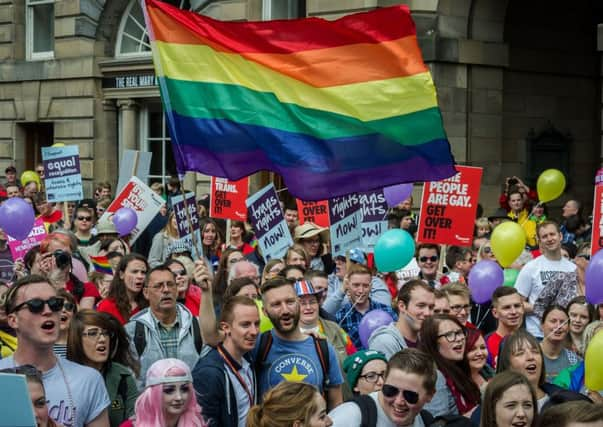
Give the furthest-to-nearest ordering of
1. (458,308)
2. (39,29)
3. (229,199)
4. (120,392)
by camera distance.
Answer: (39,29)
(229,199)
(458,308)
(120,392)

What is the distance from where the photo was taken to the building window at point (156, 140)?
22.6 metres

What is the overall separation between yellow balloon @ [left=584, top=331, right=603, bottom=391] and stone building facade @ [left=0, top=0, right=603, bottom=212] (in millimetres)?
9072

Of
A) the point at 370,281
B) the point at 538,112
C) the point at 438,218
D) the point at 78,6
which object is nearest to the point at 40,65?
the point at 78,6

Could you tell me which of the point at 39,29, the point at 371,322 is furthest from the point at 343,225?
the point at 39,29

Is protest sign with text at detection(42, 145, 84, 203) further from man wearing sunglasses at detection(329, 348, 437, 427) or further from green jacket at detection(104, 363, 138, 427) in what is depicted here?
man wearing sunglasses at detection(329, 348, 437, 427)

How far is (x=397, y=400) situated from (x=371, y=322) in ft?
9.55

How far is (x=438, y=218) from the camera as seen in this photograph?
10.6 m

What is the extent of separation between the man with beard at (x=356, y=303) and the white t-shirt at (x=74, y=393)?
10.8 ft

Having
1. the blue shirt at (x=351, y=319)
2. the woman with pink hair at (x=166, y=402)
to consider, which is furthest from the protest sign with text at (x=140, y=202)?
the woman with pink hair at (x=166, y=402)

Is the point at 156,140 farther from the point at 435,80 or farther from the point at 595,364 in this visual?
the point at 595,364

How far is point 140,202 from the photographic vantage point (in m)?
12.7

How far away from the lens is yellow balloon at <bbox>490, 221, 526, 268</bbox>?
32.9 feet

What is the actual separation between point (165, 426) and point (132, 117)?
18.0m

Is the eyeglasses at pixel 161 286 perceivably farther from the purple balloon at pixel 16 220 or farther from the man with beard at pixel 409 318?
the purple balloon at pixel 16 220
